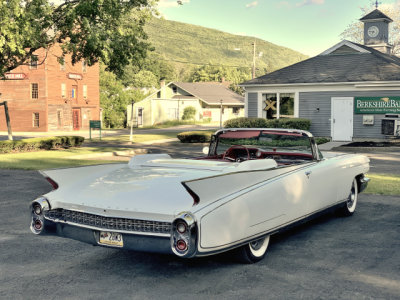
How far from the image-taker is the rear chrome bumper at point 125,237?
4.63 metres

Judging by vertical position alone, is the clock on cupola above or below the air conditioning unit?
above

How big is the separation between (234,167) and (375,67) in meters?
25.4

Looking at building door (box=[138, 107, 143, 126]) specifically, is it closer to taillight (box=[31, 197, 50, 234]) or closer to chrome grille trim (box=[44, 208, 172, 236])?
taillight (box=[31, 197, 50, 234])

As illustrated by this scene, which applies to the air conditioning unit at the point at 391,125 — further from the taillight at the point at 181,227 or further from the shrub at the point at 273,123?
the taillight at the point at 181,227

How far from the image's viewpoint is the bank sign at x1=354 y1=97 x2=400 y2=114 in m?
26.6

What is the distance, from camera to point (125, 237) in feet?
15.8

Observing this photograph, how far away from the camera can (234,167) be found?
571 centimetres

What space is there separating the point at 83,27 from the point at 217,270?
17991 millimetres

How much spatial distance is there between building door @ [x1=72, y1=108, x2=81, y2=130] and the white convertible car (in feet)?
159

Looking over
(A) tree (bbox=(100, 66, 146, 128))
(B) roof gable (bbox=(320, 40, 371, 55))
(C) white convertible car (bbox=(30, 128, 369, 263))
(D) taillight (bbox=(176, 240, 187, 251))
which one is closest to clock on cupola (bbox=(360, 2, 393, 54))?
(B) roof gable (bbox=(320, 40, 371, 55))

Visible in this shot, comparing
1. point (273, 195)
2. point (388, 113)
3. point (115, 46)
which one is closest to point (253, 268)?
point (273, 195)

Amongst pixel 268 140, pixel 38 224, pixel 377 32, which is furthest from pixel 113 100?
pixel 38 224

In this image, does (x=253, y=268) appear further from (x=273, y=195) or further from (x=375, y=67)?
(x=375, y=67)

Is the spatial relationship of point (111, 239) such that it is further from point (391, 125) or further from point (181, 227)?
point (391, 125)
